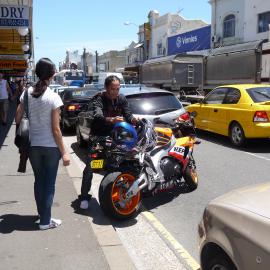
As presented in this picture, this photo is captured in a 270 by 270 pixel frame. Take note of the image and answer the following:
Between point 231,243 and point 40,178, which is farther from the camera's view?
point 40,178

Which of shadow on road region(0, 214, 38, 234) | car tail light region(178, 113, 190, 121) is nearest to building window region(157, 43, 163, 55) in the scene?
car tail light region(178, 113, 190, 121)

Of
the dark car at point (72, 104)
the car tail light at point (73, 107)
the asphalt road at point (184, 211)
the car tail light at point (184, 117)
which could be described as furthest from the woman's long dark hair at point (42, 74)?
the car tail light at point (73, 107)

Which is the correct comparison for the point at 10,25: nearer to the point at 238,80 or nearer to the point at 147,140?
the point at 147,140

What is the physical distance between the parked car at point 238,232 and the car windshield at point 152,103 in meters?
5.35

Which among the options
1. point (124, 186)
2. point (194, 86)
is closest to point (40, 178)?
point (124, 186)

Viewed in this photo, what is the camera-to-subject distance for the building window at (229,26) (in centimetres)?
3381

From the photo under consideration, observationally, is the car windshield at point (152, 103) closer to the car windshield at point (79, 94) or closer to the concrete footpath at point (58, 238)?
the concrete footpath at point (58, 238)

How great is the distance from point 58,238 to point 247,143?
24.0 feet

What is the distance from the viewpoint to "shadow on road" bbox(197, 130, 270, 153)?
10.5m

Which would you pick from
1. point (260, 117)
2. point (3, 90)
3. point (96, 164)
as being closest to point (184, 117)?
point (260, 117)

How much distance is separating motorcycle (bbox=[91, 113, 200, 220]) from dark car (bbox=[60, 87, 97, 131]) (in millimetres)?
7544

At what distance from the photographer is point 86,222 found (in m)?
5.24

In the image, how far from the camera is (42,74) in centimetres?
463

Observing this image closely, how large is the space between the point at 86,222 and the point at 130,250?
79 centimetres
